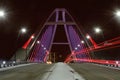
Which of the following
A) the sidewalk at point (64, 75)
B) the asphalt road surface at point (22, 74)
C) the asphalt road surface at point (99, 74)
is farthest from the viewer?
the asphalt road surface at point (22, 74)

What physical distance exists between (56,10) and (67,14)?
6.47 m

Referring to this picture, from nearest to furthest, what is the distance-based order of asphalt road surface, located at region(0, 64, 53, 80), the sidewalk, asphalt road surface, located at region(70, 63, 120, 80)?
the sidewalk < asphalt road surface, located at region(70, 63, 120, 80) < asphalt road surface, located at region(0, 64, 53, 80)

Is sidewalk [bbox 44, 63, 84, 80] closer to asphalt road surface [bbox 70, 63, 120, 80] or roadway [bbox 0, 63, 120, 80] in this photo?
roadway [bbox 0, 63, 120, 80]

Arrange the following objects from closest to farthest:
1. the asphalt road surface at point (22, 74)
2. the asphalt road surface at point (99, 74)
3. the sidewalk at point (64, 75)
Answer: the sidewalk at point (64, 75) < the asphalt road surface at point (99, 74) < the asphalt road surface at point (22, 74)

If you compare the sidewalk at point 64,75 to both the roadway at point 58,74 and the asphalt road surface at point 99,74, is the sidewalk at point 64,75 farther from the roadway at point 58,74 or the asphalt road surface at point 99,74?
the asphalt road surface at point 99,74

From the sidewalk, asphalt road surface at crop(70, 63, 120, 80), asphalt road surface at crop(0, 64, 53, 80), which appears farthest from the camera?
asphalt road surface at crop(0, 64, 53, 80)

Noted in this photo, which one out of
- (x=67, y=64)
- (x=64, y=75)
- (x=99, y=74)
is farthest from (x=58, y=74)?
(x=67, y=64)

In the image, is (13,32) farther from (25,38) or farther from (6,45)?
(25,38)

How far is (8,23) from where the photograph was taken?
Result: 6812 cm

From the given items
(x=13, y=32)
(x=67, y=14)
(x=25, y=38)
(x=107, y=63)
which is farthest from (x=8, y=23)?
(x=67, y=14)

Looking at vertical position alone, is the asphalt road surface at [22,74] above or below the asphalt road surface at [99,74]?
above

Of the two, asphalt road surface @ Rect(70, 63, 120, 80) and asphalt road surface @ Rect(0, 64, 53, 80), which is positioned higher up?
asphalt road surface @ Rect(0, 64, 53, 80)

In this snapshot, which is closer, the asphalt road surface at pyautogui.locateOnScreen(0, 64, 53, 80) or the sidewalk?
the sidewalk

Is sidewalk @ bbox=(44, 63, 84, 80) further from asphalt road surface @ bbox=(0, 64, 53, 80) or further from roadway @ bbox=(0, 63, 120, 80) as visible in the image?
asphalt road surface @ bbox=(0, 64, 53, 80)
